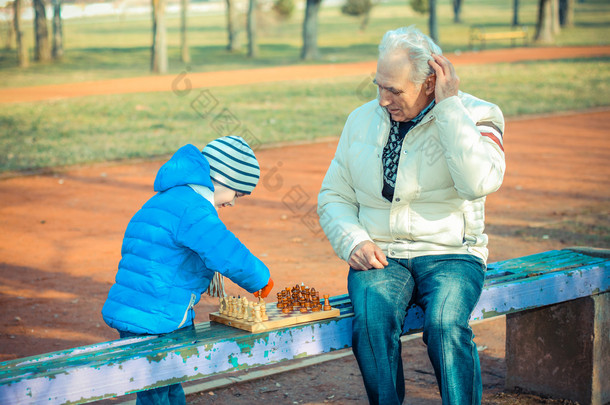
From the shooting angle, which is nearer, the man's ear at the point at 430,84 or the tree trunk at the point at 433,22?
the man's ear at the point at 430,84

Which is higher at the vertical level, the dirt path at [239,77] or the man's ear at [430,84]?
the man's ear at [430,84]

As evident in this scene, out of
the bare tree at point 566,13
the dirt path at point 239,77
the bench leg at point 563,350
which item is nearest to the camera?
the bench leg at point 563,350

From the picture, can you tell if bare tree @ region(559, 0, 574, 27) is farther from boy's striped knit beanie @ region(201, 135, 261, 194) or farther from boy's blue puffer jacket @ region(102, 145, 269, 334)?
boy's blue puffer jacket @ region(102, 145, 269, 334)

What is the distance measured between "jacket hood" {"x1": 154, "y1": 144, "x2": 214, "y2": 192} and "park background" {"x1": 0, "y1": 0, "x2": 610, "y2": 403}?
1.39 m

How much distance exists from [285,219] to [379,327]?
4787 millimetres

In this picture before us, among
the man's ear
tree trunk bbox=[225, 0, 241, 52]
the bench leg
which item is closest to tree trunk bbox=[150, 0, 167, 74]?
tree trunk bbox=[225, 0, 241, 52]

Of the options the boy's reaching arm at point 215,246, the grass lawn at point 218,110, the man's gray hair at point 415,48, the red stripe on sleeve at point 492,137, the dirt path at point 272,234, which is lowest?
the grass lawn at point 218,110

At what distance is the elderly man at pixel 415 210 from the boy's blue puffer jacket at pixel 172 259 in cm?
54

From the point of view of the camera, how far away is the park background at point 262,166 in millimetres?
5426

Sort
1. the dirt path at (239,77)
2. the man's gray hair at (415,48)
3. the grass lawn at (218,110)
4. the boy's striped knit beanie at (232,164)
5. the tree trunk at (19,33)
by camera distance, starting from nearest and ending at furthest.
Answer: the boy's striped knit beanie at (232,164), the man's gray hair at (415,48), the grass lawn at (218,110), the dirt path at (239,77), the tree trunk at (19,33)

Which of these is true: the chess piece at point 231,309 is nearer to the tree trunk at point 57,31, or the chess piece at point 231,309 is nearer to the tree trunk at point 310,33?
the tree trunk at point 310,33

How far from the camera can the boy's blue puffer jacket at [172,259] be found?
9.79 ft

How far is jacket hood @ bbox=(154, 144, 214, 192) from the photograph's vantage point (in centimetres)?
308

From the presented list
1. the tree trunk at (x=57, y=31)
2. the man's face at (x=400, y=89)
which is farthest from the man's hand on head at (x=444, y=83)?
the tree trunk at (x=57, y=31)
